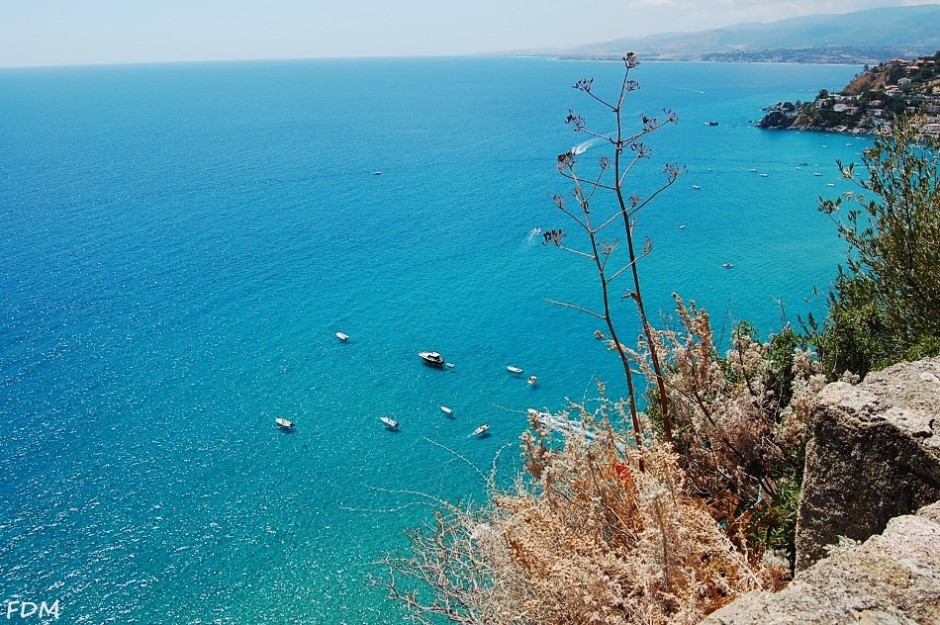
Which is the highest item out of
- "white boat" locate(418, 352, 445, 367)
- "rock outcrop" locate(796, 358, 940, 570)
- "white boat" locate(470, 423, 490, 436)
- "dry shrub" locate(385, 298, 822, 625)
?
"rock outcrop" locate(796, 358, 940, 570)

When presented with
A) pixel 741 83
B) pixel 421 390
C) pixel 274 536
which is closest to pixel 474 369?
pixel 421 390

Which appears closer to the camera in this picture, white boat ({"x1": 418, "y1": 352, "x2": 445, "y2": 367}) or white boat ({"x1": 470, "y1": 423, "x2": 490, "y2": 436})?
white boat ({"x1": 470, "y1": 423, "x2": 490, "y2": 436})

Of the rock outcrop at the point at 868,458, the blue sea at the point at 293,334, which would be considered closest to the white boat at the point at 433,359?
the blue sea at the point at 293,334

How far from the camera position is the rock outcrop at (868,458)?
4.97 meters

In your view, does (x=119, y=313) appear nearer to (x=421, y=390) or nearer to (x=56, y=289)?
(x=56, y=289)

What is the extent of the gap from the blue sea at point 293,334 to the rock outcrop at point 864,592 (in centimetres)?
1432

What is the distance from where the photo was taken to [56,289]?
43.1 meters

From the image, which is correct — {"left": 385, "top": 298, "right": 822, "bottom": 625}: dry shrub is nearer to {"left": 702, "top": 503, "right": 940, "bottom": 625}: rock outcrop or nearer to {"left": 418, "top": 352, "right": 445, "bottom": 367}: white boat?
{"left": 702, "top": 503, "right": 940, "bottom": 625}: rock outcrop

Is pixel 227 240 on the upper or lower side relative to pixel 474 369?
upper

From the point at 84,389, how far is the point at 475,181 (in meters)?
45.8

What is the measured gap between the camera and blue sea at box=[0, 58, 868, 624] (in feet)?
75.1

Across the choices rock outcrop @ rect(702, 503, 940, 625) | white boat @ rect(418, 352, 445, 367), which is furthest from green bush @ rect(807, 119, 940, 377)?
white boat @ rect(418, 352, 445, 367)

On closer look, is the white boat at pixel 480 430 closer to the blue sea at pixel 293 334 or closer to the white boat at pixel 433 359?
the blue sea at pixel 293 334

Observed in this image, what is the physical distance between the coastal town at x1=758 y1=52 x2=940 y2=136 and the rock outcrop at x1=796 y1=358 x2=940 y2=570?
87.1 metres
